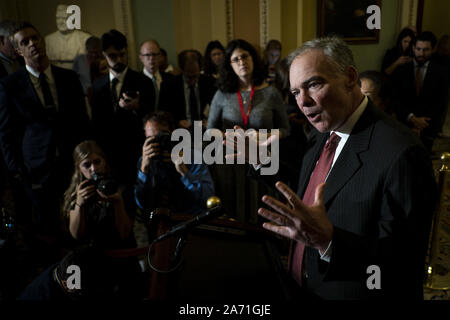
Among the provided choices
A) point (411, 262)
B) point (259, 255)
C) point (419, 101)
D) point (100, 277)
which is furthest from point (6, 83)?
point (419, 101)

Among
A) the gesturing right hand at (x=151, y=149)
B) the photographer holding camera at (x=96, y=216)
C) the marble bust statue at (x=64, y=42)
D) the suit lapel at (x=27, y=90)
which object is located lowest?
the photographer holding camera at (x=96, y=216)

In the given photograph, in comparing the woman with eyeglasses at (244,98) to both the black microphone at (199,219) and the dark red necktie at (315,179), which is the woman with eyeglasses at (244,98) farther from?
the black microphone at (199,219)

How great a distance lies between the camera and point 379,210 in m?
1.17

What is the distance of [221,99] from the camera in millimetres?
3002

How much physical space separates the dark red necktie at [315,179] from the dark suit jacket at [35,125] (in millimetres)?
2033

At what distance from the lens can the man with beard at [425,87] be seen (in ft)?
14.0

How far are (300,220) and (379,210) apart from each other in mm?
331

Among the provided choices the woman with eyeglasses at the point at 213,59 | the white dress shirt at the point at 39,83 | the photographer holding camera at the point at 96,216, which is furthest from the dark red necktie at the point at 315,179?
the woman with eyeglasses at the point at 213,59

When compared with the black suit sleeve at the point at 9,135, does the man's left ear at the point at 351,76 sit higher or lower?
higher

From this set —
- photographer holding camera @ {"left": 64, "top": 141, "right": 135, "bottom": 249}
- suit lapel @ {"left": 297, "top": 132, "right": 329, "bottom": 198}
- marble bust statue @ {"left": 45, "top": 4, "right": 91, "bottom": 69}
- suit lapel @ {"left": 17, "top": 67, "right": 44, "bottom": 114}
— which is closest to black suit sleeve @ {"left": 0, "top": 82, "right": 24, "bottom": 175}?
suit lapel @ {"left": 17, "top": 67, "right": 44, "bottom": 114}

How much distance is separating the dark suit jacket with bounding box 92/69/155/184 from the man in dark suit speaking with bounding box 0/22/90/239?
23cm

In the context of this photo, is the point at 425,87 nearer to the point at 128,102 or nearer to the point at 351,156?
the point at 128,102

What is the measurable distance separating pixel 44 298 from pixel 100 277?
31 cm

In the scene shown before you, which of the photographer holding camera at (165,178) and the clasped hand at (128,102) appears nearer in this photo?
the photographer holding camera at (165,178)
